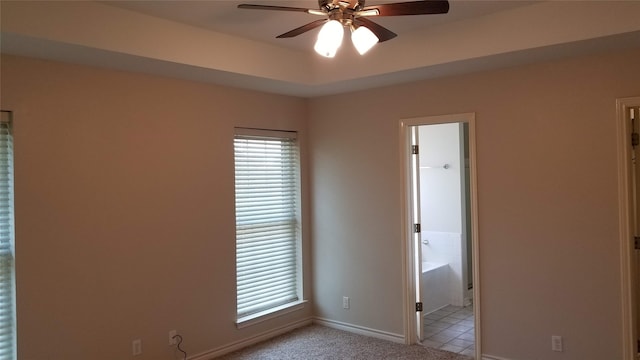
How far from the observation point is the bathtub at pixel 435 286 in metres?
5.49

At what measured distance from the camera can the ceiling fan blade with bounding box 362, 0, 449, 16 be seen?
2361 mm

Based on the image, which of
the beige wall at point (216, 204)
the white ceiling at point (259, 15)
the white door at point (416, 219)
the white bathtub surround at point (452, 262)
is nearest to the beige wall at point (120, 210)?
the beige wall at point (216, 204)

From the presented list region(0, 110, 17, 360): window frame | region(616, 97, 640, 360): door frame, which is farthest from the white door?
region(0, 110, 17, 360): window frame

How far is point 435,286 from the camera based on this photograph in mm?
5652

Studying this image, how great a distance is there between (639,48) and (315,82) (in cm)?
248

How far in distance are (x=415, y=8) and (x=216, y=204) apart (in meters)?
2.58

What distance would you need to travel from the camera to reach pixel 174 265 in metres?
4.05

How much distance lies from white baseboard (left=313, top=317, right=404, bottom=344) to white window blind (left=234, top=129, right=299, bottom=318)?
14.7 inches

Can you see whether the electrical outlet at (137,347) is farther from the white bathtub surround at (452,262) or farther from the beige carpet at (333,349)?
the white bathtub surround at (452,262)

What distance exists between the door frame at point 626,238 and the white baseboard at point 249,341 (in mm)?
2846

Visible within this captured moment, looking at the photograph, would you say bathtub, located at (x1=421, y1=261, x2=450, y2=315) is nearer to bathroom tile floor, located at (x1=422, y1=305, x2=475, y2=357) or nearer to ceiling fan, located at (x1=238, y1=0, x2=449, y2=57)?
bathroom tile floor, located at (x1=422, y1=305, x2=475, y2=357)

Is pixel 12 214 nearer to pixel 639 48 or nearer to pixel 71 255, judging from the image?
pixel 71 255

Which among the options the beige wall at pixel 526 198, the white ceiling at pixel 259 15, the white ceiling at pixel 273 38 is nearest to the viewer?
the white ceiling at pixel 273 38

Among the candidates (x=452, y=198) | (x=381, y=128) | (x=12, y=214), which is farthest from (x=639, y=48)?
(x=12, y=214)
